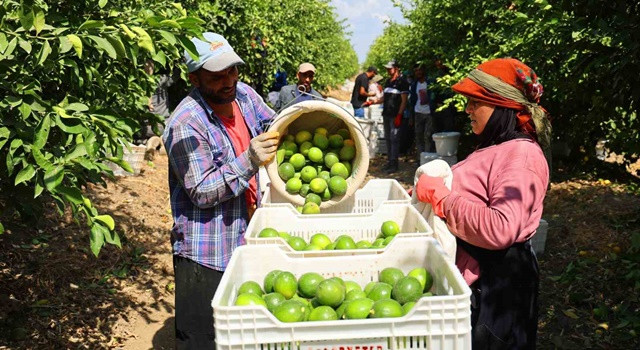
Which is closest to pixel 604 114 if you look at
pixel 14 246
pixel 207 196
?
pixel 207 196

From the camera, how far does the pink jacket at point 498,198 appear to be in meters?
2.12

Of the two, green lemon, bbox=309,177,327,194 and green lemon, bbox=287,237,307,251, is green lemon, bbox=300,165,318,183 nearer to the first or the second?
green lemon, bbox=309,177,327,194

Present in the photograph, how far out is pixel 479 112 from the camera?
231cm

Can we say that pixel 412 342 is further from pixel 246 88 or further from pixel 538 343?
pixel 538 343

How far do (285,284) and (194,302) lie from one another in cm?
95

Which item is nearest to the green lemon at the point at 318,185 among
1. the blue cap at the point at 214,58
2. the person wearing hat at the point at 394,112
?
the blue cap at the point at 214,58

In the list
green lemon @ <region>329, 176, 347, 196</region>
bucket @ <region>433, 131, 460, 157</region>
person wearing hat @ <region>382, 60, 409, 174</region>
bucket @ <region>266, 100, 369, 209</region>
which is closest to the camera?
bucket @ <region>266, 100, 369, 209</region>

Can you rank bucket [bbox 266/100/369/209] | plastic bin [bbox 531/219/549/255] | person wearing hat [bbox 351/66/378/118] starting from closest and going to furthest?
bucket [bbox 266/100/369/209] → plastic bin [bbox 531/219/549/255] → person wearing hat [bbox 351/66/378/118]

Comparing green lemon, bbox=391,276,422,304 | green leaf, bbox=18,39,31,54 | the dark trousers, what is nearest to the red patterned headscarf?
green lemon, bbox=391,276,422,304

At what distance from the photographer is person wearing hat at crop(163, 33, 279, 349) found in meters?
2.58

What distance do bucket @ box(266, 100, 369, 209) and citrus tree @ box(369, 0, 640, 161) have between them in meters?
1.60

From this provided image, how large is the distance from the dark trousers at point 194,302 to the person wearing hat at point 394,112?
8325mm

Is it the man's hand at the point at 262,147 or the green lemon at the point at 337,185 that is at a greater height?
the man's hand at the point at 262,147

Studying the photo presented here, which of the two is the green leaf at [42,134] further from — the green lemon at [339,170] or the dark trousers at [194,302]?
the green lemon at [339,170]
